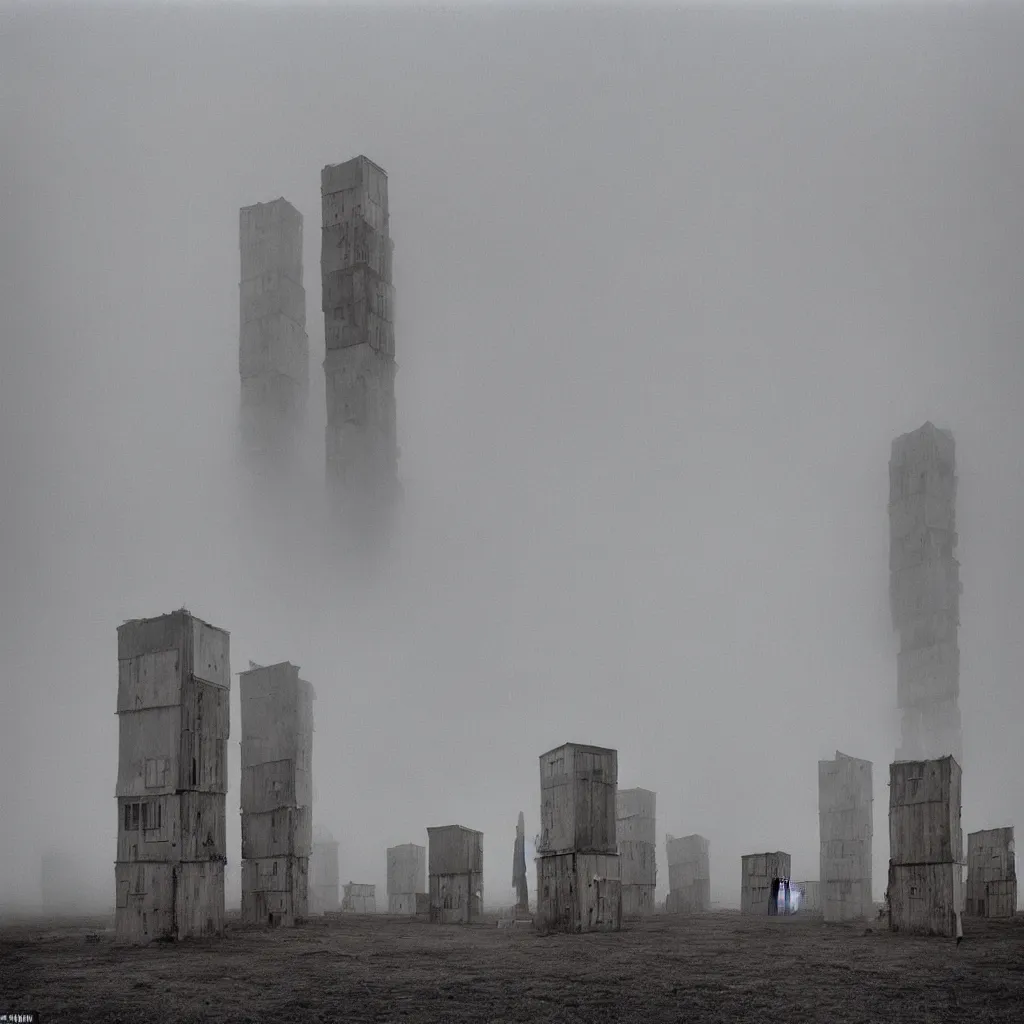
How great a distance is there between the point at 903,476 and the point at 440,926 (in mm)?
30169

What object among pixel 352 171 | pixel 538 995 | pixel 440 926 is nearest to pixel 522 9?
pixel 352 171

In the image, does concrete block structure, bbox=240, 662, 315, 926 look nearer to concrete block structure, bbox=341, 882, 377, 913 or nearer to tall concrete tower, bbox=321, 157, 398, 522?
tall concrete tower, bbox=321, 157, 398, 522

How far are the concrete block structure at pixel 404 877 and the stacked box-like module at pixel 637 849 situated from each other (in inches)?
416

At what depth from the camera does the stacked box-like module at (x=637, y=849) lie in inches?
1688

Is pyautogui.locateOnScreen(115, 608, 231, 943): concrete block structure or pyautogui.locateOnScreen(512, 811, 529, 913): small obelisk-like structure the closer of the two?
pyautogui.locateOnScreen(115, 608, 231, 943): concrete block structure

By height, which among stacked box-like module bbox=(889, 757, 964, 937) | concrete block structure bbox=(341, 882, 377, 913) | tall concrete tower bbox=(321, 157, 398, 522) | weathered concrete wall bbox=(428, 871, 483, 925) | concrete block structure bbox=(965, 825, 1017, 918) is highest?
tall concrete tower bbox=(321, 157, 398, 522)

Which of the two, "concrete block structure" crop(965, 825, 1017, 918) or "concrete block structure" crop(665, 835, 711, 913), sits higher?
"concrete block structure" crop(965, 825, 1017, 918)

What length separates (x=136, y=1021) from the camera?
54.8 ft

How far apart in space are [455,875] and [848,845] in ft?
44.6

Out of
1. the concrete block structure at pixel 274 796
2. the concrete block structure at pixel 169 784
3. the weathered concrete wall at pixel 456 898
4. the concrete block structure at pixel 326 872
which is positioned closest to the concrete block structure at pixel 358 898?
the concrete block structure at pixel 326 872

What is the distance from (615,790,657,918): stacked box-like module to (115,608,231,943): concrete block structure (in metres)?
17.6

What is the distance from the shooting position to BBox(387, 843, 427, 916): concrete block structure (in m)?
49.8

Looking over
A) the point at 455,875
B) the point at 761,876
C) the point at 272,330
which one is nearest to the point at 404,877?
the point at 455,875

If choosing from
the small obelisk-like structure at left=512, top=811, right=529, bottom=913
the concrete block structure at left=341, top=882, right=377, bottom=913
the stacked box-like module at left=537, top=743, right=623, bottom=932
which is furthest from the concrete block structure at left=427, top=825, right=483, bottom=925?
the concrete block structure at left=341, top=882, right=377, bottom=913
